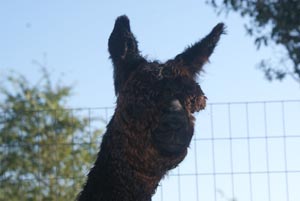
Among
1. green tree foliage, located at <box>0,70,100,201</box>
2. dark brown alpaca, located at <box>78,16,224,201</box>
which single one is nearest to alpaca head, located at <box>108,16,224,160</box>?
dark brown alpaca, located at <box>78,16,224,201</box>

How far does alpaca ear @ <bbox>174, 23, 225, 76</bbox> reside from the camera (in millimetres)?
3885

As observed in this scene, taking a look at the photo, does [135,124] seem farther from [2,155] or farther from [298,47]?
[298,47]

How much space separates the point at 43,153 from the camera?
29.8 feet

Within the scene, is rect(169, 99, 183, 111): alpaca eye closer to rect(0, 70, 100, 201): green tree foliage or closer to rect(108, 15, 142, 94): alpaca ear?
rect(108, 15, 142, 94): alpaca ear

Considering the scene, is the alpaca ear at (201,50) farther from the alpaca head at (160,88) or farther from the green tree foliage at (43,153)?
the green tree foliage at (43,153)

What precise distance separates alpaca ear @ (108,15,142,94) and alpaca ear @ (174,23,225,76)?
0.24 metres

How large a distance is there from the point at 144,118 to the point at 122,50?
0.45 m

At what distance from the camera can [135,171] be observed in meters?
3.58

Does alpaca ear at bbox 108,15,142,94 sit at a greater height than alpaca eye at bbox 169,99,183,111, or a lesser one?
greater

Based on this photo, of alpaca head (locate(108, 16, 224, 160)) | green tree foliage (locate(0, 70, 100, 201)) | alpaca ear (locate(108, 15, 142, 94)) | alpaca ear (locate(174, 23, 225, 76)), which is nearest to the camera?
alpaca head (locate(108, 16, 224, 160))

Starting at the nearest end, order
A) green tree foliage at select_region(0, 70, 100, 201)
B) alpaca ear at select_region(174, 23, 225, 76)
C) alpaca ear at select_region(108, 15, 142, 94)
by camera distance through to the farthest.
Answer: alpaca ear at select_region(108, 15, 142, 94) < alpaca ear at select_region(174, 23, 225, 76) < green tree foliage at select_region(0, 70, 100, 201)

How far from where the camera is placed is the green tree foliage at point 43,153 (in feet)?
29.7

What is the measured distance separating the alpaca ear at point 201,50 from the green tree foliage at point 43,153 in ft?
16.2

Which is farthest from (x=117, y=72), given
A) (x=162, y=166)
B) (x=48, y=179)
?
(x=48, y=179)
